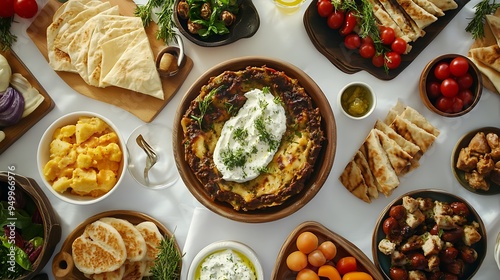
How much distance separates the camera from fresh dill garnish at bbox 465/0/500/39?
12.7ft

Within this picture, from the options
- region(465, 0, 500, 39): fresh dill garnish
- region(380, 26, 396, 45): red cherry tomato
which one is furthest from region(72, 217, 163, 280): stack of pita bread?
region(465, 0, 500, 39): fresh dill garnish

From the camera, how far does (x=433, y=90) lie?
387 cm

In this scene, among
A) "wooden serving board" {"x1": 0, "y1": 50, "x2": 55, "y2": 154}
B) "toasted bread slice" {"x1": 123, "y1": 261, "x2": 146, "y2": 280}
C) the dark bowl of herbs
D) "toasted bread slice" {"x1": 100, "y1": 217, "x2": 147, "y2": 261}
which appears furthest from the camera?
"wooden serving board" {"x1": 0, "y1": 50, "x2": 55, "y2": 154}

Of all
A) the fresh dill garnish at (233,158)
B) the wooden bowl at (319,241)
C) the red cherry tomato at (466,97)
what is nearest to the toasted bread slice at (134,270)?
the wooden bowl at (319,241)

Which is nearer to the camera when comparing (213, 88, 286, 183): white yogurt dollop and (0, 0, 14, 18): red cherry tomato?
(213, 88, 286, 183): white yogurt dollop

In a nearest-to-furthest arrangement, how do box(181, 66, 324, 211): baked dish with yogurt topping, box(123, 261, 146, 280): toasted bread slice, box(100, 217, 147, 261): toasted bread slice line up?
box(181, 66, 324, 211): baked dish with yogurt topping
box(100, 217, 147, 261): toasted bread slice
box(123, 261, 146, 280): toasted bread slice

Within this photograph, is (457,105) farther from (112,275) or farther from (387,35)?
(112,275)

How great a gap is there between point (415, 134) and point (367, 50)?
0.74 m

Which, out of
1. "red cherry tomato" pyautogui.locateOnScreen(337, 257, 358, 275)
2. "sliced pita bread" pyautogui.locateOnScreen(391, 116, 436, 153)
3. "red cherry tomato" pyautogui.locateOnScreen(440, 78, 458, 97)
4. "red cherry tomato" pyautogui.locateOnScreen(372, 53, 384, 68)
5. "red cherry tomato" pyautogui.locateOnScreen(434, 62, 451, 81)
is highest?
"red cherry tomato" pyautogui.locateOnScreen(372, 53, 384, 68)

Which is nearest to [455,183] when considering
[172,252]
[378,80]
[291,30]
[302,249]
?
[378,80]

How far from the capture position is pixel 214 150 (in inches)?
134

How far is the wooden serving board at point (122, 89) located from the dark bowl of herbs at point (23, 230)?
0.84 meters

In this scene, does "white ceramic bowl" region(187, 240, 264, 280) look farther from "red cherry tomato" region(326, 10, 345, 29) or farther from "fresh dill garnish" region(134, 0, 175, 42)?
"red cherry tomato" region(326, 10, 345, 29)

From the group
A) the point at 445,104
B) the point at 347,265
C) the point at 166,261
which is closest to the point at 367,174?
the point at 347,265
